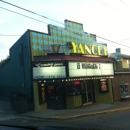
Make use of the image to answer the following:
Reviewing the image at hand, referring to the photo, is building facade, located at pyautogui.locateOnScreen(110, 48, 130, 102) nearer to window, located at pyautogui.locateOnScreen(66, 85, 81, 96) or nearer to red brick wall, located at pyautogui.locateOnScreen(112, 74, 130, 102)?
red brick wall, located at pyautogui.locateOnScreen(112, 74, 130, 102)

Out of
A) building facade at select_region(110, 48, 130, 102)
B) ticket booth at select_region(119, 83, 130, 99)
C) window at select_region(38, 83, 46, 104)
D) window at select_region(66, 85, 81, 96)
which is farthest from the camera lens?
ticket booth at select_region(119, 83, 130, 99)

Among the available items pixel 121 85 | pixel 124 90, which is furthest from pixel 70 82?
pixel 124 90

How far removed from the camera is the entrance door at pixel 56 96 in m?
17.8

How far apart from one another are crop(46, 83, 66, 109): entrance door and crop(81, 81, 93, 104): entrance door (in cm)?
218

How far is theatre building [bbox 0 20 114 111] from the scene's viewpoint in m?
16.5

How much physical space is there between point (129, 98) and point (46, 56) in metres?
10.7

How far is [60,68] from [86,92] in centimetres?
473

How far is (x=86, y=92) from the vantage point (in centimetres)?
2030

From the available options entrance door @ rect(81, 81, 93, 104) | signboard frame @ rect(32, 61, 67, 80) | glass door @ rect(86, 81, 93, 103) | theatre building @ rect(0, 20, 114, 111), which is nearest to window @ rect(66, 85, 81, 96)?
theatre building @ rect(0, 20, 114, 111)

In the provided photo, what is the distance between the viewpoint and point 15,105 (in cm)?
1712

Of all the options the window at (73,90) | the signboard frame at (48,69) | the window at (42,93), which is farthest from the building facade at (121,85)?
the window at (42,93)

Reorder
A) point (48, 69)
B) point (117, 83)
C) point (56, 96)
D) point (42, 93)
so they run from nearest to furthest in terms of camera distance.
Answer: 1. point (48, 69)
2. point (42, 93)
3. point (56, 96)
4. point (117, 83)

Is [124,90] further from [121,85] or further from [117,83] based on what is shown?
[117,83]

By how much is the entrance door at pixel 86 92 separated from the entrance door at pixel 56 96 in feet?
7.14
